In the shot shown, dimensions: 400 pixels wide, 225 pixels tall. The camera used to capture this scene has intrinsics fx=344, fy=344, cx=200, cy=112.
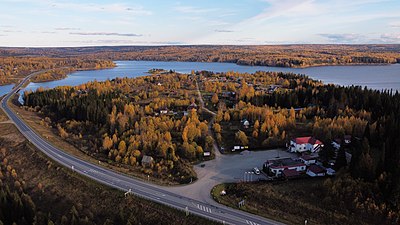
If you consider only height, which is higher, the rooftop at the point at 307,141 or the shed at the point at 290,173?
the rooftop at the point at 307,141

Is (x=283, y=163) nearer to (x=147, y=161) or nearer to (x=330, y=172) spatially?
(x=330, y=172)

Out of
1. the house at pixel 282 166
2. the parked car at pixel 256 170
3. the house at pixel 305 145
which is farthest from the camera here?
the house at pixel 305 145

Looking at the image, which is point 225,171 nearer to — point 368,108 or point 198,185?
point 198,185

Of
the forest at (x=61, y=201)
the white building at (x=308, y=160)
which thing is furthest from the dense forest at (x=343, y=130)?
the forest at (x=61, y=201)

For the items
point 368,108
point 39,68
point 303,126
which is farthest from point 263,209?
point 39,68

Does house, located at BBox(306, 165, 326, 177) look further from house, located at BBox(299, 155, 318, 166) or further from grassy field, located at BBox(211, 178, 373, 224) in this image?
house, located at BBox(299, 155, 318, 166)

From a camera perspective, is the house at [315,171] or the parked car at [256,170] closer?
the house at [315,171]

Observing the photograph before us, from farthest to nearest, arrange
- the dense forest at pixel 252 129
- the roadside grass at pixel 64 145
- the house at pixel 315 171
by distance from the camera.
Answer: the roadside grass at pixel 64 145
the house at pixel 315 171
the dense forest at pixel 252 129

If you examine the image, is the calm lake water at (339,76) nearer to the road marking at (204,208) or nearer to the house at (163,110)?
the house at (163,110)

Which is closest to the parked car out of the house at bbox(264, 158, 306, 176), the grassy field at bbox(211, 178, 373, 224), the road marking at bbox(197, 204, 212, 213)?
the house at bbox(264, 158, 306, 176)
